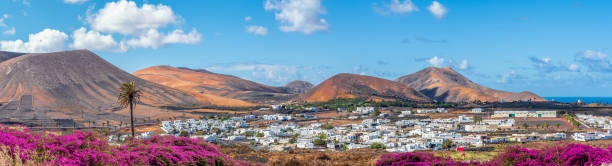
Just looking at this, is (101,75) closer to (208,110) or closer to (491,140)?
(208,110)

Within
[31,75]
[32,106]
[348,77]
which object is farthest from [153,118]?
[348,77]

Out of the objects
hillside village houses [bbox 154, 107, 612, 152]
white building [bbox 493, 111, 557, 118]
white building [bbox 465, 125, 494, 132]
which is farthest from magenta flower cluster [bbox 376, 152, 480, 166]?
white building [bbox 493, 111, 557, 118]

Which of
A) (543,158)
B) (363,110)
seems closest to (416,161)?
(543,158)

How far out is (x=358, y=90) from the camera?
164 metres

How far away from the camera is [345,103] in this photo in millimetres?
138000

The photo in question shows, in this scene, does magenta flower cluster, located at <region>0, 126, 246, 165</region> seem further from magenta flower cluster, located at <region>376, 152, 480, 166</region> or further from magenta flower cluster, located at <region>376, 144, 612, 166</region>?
magenta flower cluster, located at <region>376, 144, 612, 166</region>

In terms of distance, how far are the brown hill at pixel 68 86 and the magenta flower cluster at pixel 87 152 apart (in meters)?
88.9

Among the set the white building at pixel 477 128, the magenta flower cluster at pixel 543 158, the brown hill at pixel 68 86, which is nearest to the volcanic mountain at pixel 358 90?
the brown hill at pixel 68 86

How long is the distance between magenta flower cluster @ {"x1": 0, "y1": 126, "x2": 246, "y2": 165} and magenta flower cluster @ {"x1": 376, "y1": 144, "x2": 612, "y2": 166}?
266 inches

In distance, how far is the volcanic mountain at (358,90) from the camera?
157875mm

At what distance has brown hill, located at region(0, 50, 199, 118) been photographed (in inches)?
4139

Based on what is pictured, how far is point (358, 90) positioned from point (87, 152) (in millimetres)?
154233

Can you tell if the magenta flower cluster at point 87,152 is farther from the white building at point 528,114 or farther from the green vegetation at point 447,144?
the white building at point 528,114

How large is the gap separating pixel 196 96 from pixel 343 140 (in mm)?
102778
